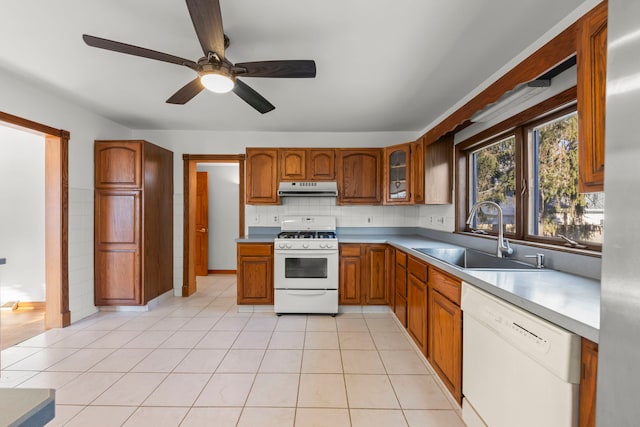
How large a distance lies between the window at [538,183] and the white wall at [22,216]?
4974 mm

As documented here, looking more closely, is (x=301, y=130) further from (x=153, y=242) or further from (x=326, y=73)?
(x=153, y=242)

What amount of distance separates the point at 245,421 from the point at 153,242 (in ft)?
8.57

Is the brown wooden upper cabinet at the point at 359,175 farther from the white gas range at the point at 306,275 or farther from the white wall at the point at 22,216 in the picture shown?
the white wall at the point at 22,216

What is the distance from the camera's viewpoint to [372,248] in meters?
3.27

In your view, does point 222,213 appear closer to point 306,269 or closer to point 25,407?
point 306,269

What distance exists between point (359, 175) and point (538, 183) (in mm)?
1942

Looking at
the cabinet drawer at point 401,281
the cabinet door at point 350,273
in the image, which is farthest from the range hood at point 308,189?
the cabinet drawer at point 401,281

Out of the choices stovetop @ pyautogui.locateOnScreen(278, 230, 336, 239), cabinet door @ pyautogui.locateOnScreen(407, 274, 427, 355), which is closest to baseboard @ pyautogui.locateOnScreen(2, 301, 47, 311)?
stovetop @ pyautogui.locateOnScreen(278, 230, 336, 239)

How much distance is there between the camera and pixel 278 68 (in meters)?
1.74

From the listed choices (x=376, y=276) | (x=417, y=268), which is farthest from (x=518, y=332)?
(x=376, y=276)

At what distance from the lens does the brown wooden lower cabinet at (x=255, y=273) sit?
3.32 metres

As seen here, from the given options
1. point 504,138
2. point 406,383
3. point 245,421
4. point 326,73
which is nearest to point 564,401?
point 406,383

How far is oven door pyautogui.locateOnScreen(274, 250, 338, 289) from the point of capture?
3215 millimetres

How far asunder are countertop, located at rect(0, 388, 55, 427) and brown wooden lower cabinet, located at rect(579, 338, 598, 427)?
1.34m
